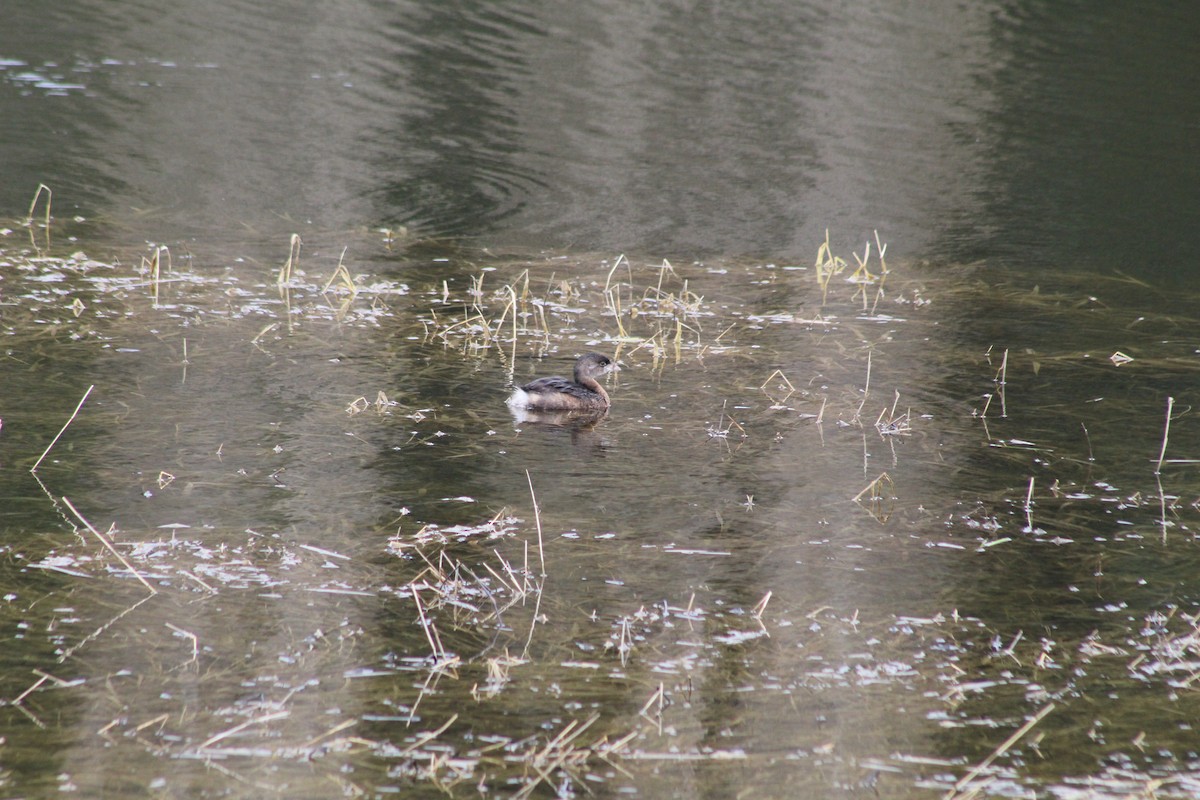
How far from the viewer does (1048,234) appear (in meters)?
17.9

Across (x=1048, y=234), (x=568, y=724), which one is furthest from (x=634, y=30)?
(x=568, y=724)

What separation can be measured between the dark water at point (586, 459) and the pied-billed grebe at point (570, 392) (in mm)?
242

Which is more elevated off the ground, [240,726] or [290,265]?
[290,265]

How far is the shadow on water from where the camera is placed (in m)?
6.19

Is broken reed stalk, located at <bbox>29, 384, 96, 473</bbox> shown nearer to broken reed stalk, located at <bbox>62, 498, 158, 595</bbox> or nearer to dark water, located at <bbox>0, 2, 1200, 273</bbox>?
broken reed stalk, located at <bbox>62, 498, 158, 595</bbox>

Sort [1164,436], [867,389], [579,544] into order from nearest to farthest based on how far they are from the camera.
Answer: [579,544] → [1164,436] → [867,389]

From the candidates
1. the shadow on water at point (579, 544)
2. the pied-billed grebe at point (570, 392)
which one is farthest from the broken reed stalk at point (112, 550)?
the pied-billed grebe at point (570, 392)

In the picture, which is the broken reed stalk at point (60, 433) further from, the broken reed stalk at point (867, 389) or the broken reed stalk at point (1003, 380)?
the broken reed stalk at point (1003, 380)

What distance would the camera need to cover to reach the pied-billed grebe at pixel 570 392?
35.1 ft

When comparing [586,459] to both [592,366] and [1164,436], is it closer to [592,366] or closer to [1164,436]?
[592,366]

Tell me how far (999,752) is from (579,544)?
3044 mm

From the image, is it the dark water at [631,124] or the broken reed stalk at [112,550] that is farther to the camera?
the dark water at [631,124]

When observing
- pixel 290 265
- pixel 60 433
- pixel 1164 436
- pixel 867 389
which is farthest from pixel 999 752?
pixel 290 265

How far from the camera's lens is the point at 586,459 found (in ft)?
32.8
